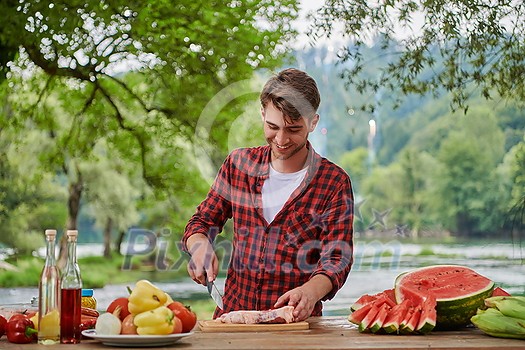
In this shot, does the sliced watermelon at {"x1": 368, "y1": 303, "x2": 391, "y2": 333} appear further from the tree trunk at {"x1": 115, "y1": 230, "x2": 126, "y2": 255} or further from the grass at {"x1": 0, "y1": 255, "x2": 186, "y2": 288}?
the tree trunk at {"x1": 115, "y1": 230, "x2": 126, "y2": 255}

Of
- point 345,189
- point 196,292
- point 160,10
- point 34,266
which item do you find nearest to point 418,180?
point 196,292

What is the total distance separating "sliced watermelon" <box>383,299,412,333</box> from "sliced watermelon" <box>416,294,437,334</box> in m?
0.05

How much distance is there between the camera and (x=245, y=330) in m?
2.50

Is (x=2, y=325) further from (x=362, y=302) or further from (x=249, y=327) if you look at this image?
(x=362, y=302)

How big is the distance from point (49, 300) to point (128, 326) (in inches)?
9.7

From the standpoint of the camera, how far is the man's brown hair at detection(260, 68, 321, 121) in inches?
111

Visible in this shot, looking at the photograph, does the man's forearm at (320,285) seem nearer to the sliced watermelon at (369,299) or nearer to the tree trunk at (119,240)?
the sliced watermelon at (369,299)

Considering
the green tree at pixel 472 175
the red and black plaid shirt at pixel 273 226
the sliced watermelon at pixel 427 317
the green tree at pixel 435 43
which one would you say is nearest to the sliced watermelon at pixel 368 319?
the sliced watermelon at pixel 427 317

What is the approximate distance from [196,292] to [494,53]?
10.7 ft

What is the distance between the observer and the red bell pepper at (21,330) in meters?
2.27

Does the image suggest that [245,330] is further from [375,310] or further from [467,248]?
[467,248]

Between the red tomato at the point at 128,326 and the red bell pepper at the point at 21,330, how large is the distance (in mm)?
252

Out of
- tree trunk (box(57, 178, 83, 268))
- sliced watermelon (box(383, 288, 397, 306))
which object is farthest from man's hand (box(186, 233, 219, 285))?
tree trunk (box(57, 178, 83, 268))

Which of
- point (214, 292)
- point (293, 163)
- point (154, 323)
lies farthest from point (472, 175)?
point (154, 323)
